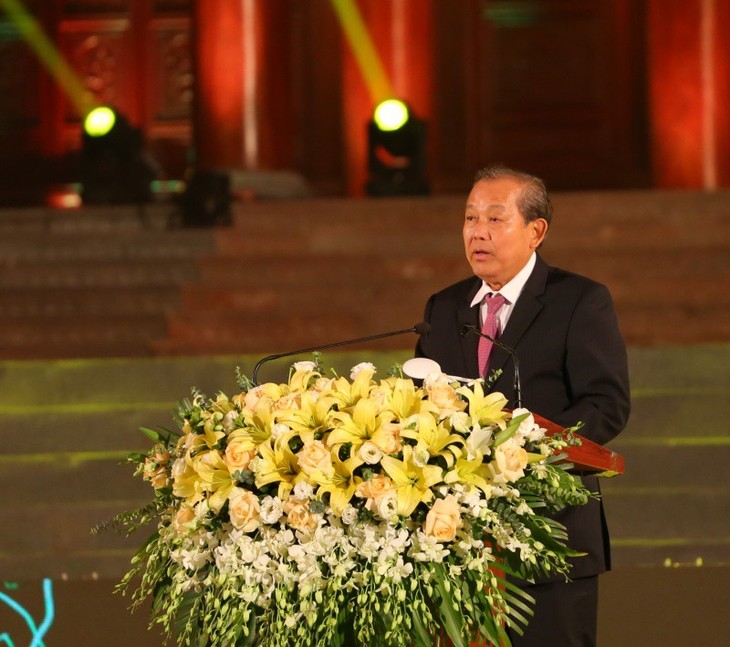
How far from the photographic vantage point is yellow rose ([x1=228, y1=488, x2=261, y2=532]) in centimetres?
222

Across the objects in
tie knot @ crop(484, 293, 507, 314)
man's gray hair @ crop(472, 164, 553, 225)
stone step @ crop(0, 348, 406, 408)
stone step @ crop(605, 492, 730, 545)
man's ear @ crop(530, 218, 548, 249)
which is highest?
man's gray hair @ crop(472, 164, 553, 225)

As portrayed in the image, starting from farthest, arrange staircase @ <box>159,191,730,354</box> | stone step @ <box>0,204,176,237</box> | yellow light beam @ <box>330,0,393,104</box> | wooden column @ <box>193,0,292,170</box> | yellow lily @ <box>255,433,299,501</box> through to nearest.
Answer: yellow light beam @ <box>330,0,393,104</box>, wooden column @ <box>193,0,292,170</box>, stone step @ <box>0,204,176,237</box>, staircase @ <box>159,191,730,354</box>, yellow lily @ <box>255,433,299,501</box>

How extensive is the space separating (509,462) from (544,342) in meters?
0.66

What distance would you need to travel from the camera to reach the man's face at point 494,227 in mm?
2738

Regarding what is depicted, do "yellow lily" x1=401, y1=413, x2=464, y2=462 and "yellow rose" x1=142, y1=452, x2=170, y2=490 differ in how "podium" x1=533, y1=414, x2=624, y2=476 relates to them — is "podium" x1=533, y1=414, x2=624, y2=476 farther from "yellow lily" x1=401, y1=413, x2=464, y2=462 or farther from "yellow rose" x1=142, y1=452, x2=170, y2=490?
"yellow rose" x1=142, y1=452, x2=170, y2=490

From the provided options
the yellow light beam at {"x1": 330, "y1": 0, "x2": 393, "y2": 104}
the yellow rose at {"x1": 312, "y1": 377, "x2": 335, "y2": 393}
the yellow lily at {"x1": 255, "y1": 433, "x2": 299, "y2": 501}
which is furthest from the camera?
the yellow light beam at {"x1": 330, "y1": 0, "x2": 393, "y2": 104}

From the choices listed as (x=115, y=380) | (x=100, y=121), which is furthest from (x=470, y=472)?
(x=100, y=121)

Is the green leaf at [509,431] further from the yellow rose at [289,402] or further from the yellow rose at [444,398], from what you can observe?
the yellow rose at [289,402]

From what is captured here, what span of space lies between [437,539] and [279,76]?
881cm

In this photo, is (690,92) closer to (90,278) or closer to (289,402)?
(90,278)

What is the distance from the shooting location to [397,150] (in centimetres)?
1015

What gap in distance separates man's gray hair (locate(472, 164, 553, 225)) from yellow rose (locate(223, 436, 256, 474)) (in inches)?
30.8

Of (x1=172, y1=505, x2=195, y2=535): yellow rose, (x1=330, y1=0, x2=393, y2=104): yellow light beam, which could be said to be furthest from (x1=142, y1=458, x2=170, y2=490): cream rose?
(x1=330, y1=0, x2=393, y2=104): yellow light beam

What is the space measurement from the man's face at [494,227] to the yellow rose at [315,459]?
2.11 feet
